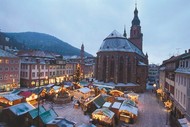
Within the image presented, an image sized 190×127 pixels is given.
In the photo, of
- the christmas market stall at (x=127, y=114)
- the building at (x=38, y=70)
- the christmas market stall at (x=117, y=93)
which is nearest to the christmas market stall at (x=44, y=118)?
the christmas market stall at (x=127, y=114)

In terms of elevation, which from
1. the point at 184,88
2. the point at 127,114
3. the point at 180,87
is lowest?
the point at 127,114

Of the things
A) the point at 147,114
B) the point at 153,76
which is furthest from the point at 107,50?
the point at 153,76

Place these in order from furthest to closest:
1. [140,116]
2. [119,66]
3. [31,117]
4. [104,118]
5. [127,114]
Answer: [119,66]
[140,116]
[127,114]
[104,118]
[31,117]

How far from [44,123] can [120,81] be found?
35.3 m

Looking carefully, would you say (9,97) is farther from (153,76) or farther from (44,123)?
(153,76)

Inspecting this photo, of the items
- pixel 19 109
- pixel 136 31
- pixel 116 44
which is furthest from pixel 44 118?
pixel 136 31

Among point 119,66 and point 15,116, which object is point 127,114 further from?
point 119,66

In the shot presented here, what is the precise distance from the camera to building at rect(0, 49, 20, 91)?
44250mm

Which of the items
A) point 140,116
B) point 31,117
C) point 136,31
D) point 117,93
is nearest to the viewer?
point 31,117

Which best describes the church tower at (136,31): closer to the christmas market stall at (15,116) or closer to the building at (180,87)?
the building at (180,87)

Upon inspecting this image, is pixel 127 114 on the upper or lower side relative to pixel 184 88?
lower

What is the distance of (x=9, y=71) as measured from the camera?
153 ft

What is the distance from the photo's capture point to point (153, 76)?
4003 inches

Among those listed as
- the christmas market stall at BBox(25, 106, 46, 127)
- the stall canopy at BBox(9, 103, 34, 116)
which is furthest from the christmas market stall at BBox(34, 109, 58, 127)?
the stall canopy at BBox(9, 103, 34, 116)
